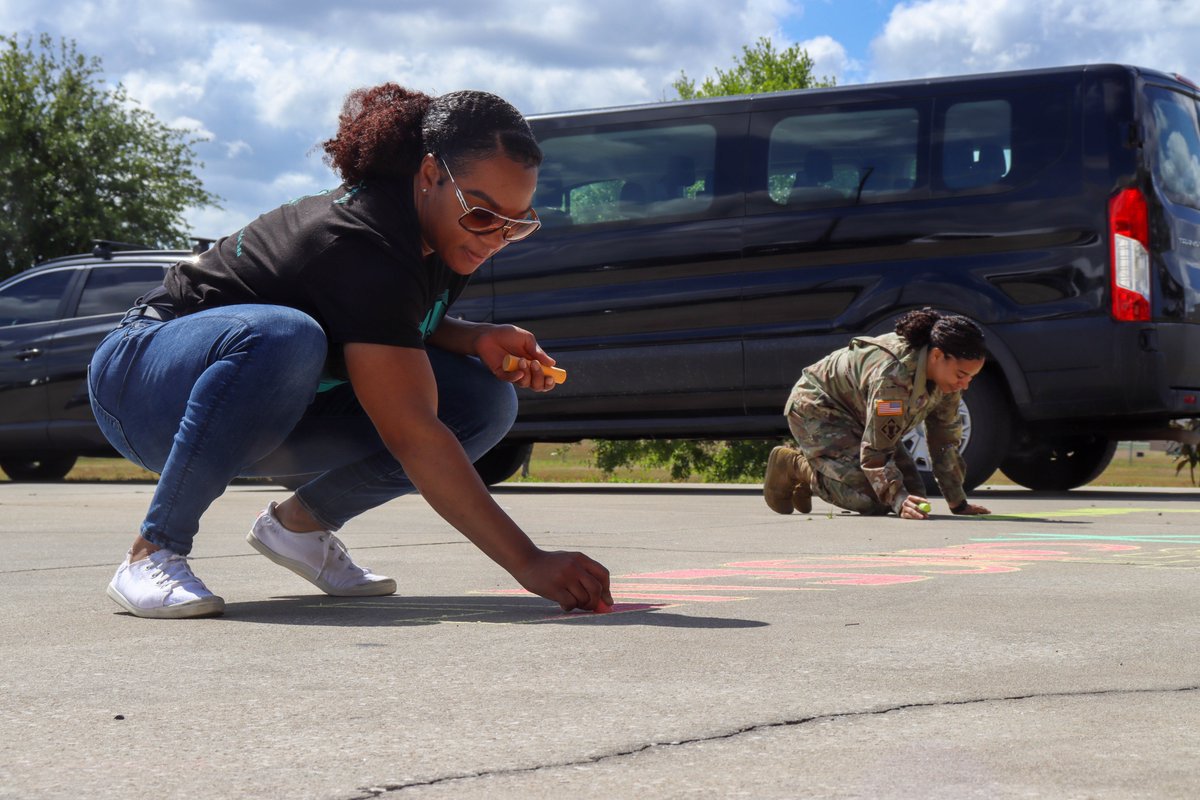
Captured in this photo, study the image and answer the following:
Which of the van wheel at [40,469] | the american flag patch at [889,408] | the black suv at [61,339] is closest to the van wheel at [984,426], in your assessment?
the american flag patch at [889,408]

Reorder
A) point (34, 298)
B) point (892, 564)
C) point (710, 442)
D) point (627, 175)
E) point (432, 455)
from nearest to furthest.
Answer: point (432, 455) → point (892, 564) → point (627, 175) → point (34, 298) → point (710, 442)

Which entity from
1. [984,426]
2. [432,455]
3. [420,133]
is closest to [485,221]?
[420,133]

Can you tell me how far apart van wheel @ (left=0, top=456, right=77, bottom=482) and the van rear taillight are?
28.6 feet

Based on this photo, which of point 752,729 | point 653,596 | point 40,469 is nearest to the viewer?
point 752,729

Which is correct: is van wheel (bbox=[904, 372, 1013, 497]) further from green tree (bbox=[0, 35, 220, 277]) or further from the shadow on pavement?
green tree (bbox=[0, 35, 220, 277])

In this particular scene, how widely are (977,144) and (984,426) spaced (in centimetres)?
156

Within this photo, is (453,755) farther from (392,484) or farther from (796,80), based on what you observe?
(796,80)

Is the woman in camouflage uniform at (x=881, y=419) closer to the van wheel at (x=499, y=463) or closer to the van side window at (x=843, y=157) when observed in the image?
the van side window at (x=843, y=157)

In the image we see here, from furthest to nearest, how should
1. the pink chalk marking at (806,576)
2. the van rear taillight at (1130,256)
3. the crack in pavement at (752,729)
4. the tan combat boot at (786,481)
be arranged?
1. the van rear taillight at (1130,256)
2. the tan combat boot at (786,481)
3. the pink chalk marking at (806,576)
4. the crack in pavement at (752,729)

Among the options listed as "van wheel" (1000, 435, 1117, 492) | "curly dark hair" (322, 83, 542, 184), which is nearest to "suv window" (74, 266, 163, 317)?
"van wheel" (1000, 435, 1117, 492)

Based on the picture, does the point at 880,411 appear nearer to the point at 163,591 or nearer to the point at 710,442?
the point at 163,591

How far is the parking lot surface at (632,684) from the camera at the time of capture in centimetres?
184

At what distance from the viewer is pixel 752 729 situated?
82.2 inches

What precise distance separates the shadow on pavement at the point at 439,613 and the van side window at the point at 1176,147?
19.2ft
